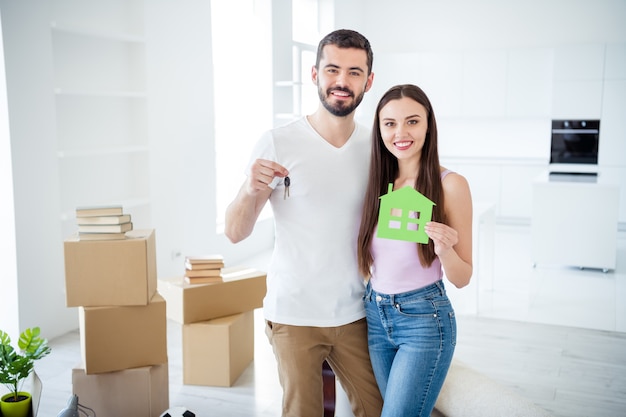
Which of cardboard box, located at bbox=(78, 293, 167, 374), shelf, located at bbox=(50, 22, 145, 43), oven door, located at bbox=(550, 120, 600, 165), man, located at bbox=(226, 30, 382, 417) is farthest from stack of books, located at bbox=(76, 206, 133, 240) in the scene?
oven door, located at bbox=(550, 120, 600, 165)

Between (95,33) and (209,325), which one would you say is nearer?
(209,325)

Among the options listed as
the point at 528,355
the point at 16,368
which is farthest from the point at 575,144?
the point at 16,368

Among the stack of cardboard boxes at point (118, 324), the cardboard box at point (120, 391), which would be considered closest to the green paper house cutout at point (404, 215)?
the stack of cardboard boxes at point (118, 324)

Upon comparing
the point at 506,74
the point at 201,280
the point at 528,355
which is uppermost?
the point at 506,74

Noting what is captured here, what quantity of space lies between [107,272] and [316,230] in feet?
3.73

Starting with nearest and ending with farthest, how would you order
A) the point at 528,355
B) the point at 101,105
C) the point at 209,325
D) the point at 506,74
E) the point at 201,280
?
the point at 209,325
the point at 201,280
the point at 528,355
the point at 101,105
the point at 506,74

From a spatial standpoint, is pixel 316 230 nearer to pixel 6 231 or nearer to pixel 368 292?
pixel 368 292

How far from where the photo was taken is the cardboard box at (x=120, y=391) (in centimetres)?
285

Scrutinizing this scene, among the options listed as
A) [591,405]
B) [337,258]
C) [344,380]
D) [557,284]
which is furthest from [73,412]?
[557,284]

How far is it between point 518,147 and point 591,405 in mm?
6404

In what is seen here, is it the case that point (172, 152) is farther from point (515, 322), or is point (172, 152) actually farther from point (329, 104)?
point (329, 104)

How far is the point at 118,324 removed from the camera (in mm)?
2822

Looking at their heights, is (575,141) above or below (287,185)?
above

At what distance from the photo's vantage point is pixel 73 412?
2408 millimetres
